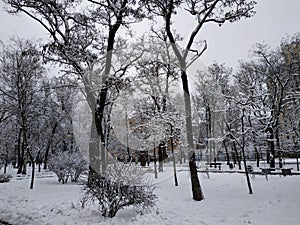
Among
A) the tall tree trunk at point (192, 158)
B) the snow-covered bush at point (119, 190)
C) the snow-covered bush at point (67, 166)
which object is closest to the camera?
the snow-covered bush at point (119, 190)

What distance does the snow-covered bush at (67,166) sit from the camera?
553 inches

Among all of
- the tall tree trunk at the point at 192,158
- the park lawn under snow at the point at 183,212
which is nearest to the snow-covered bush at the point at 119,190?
the park lawn under snow at the point at 183,212

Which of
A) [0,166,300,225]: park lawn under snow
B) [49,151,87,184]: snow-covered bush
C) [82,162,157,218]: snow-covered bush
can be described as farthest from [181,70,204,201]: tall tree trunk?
[49,151,87,184]: snow-covered bush

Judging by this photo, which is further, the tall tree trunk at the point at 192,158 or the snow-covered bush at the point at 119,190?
the tall tree trunk at the point at 192,158

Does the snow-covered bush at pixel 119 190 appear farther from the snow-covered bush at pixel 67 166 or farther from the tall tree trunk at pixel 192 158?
the snow-covered bush at pixel 67 166

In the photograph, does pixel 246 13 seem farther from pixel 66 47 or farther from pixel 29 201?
pixel 29 201

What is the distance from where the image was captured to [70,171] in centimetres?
Answer: 1425

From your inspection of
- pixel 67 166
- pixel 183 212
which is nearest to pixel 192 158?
pixel 183 212

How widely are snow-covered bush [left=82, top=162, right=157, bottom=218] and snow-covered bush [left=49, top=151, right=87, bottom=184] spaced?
865cm

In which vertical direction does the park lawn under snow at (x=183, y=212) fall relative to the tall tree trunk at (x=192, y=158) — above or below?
below

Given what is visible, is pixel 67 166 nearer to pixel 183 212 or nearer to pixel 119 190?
pixel 183 212

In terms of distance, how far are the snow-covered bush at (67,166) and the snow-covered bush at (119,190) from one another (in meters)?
8.65

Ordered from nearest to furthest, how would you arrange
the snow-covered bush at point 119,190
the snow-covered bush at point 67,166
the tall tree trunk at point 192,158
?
the snow-covered bush at point 119,190, the tall tree trunk at point 192,158, the snow-covered bush at point 67,166

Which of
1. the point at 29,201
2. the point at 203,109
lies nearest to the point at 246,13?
the point at 29,201
